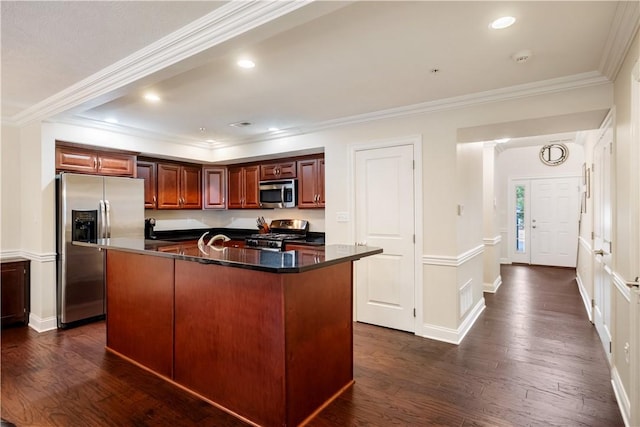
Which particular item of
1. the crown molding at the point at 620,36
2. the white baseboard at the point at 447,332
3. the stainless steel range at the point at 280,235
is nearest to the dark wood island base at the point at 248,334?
the white baseboard at the point at 447,332

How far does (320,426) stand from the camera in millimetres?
2104

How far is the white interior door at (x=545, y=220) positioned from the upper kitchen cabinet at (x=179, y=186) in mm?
7195

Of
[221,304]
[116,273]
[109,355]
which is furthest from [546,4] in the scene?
[109,355]

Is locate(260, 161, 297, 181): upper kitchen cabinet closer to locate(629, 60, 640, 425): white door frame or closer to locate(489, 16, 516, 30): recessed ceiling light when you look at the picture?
locate(489, 16, 516, 30): recessed ceiling light

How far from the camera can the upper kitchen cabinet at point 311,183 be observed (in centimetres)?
477

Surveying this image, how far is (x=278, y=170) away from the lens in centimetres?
521

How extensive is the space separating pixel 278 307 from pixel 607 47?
9.03 ft

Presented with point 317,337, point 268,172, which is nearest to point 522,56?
point 317,337

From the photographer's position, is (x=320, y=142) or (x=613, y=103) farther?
(x=320, y=142)

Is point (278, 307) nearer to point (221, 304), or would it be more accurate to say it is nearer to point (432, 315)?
point (221, 304)

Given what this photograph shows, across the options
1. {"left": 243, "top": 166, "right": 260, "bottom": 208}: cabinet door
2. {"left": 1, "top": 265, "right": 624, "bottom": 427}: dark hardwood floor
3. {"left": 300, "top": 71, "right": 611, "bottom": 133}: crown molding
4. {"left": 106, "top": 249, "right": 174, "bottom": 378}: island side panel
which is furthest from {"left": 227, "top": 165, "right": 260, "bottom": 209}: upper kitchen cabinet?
{"left": 1, "top": 265, "right": 624, "bottom": 427}: dark hardwood floor

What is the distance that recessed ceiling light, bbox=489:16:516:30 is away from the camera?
6.45ft

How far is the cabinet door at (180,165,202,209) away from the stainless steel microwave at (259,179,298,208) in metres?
1.15

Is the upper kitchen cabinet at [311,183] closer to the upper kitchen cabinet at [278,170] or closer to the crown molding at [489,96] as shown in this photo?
the upper kitchen cabinet at [278,170]
